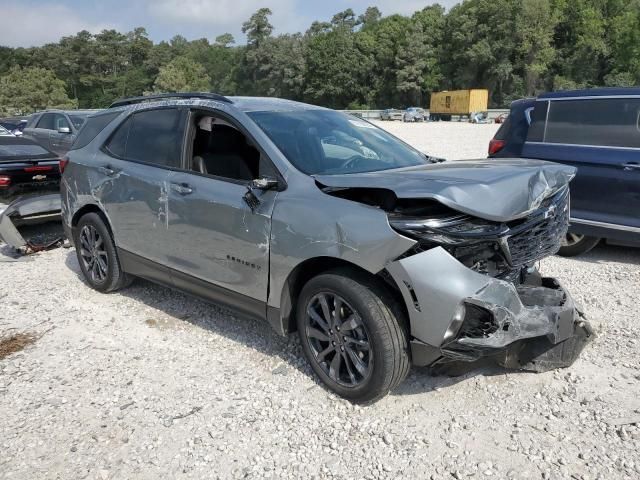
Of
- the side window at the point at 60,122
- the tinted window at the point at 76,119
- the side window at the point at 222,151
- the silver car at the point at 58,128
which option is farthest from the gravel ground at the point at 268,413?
the side window at the point at 60,122

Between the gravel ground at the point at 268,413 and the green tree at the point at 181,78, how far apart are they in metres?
84.0

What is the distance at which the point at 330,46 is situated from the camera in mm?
87312

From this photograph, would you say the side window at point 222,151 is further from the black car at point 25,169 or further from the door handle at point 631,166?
the black car at point 25,169

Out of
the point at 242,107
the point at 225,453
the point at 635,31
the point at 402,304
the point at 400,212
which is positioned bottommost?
the point at 225,453

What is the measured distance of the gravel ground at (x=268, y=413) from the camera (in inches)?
112

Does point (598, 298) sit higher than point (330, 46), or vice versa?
point (330, 46)

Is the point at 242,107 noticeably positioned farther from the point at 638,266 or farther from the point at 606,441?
the point at 638,266

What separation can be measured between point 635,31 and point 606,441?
7436 cm

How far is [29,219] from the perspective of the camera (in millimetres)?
6883

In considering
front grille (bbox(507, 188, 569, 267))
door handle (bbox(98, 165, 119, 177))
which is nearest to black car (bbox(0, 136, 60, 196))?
door handle (bbox(98, 165, 119, 177))

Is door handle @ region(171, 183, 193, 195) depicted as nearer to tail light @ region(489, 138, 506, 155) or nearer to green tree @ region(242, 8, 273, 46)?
tail light @ region(489, 138, 506, 155)

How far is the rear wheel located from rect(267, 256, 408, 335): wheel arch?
3804 millimetres

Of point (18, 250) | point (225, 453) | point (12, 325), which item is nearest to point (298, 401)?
point (225, 453)

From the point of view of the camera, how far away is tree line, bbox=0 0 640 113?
6900 centimetres
